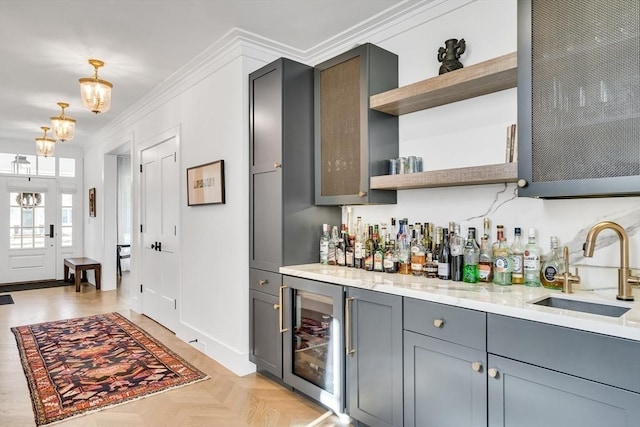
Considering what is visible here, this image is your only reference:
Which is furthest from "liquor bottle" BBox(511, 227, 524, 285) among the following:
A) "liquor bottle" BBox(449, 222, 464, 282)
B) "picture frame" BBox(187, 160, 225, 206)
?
"picture frame" BBox(187, 160, 225, 206)

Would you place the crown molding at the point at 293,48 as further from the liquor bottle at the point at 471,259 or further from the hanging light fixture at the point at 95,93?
the liquor bottle at the point at 471,259

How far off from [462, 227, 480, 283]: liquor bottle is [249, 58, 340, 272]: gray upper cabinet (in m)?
1.18

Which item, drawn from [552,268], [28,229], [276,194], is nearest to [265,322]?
[276,194]

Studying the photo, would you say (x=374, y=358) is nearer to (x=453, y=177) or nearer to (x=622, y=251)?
(x=453, y=177)

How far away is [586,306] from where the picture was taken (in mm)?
1640

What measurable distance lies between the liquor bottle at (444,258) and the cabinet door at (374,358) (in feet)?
1.30

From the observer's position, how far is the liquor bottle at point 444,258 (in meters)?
2.15

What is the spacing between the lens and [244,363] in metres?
3.00

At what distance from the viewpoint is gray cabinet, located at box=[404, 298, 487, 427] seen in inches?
62.9

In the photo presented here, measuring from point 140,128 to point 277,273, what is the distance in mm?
3318

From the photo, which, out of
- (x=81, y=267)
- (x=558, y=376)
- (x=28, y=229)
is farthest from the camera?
(x=28, y=229)

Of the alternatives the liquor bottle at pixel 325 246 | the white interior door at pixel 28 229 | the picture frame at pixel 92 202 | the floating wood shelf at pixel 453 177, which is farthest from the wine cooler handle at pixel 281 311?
the white interior door at pixel 28 229

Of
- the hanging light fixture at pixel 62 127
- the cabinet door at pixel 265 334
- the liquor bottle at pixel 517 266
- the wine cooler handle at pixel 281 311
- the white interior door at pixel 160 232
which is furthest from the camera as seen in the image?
the hanging light fixture at pixel 62 127

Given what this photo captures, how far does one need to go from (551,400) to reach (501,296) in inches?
16.9
